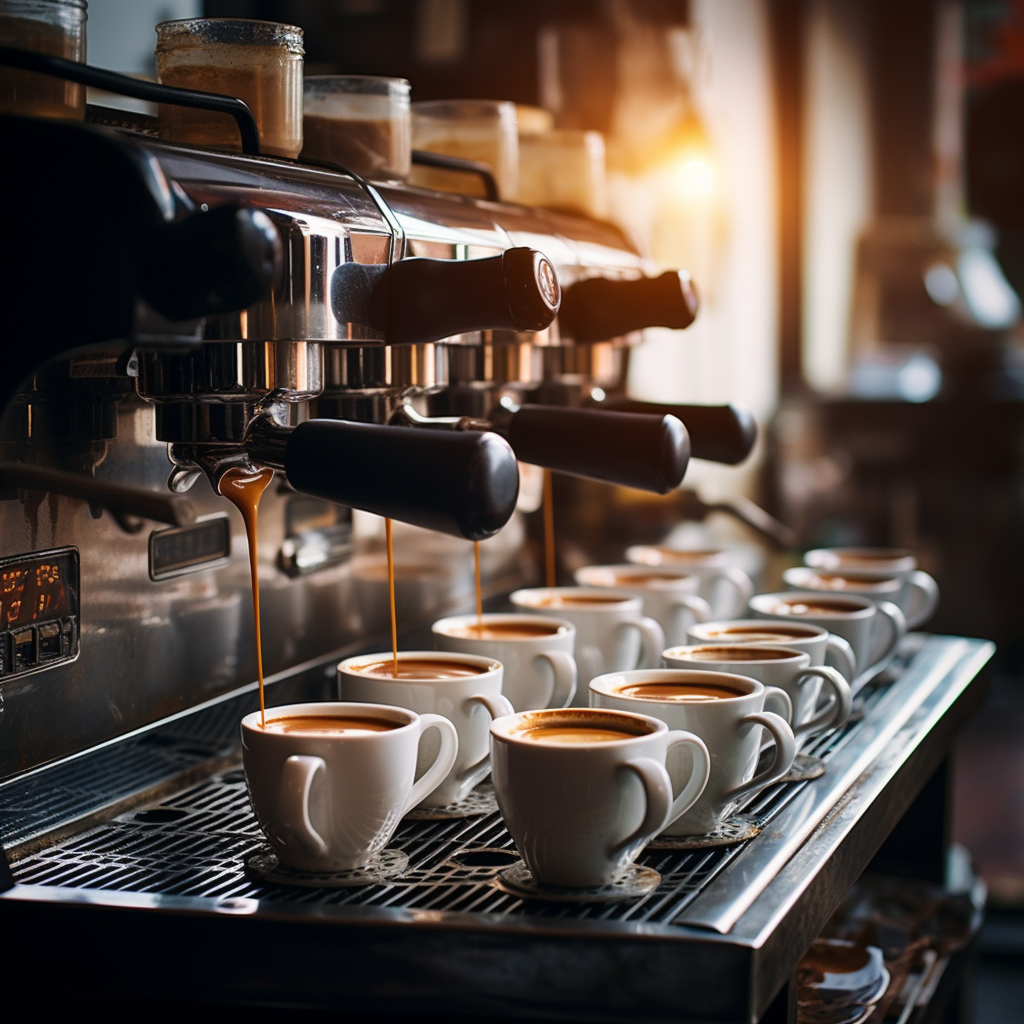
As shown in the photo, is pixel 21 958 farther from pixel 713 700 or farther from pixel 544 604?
pixel 544 604

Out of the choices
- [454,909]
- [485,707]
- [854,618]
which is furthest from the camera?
[854,618]

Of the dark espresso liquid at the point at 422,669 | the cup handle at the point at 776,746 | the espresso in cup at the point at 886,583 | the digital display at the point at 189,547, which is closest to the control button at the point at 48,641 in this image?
the digital display at the point at 189,547

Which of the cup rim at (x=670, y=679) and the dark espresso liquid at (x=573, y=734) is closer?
the dark espresso liquid at (x=573, y=734)

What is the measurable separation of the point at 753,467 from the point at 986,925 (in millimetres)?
1244

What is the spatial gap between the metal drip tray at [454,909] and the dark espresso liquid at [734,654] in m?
0.15

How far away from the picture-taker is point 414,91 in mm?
1785

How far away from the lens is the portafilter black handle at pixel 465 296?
80cm

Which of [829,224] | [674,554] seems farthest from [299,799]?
[829,224]

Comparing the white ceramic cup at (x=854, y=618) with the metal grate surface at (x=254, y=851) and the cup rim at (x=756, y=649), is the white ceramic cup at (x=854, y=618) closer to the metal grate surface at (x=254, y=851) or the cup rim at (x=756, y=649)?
the cup rim at (x=756, y=649)

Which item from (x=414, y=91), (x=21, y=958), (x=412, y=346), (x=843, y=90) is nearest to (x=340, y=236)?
(x=412, y=346)

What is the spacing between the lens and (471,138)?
1.25 meters

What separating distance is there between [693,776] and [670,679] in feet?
0.55

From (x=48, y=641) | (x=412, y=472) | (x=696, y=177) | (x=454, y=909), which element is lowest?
A: (x=454, y=909)

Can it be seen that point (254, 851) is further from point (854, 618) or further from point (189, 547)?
point (854, 618)
